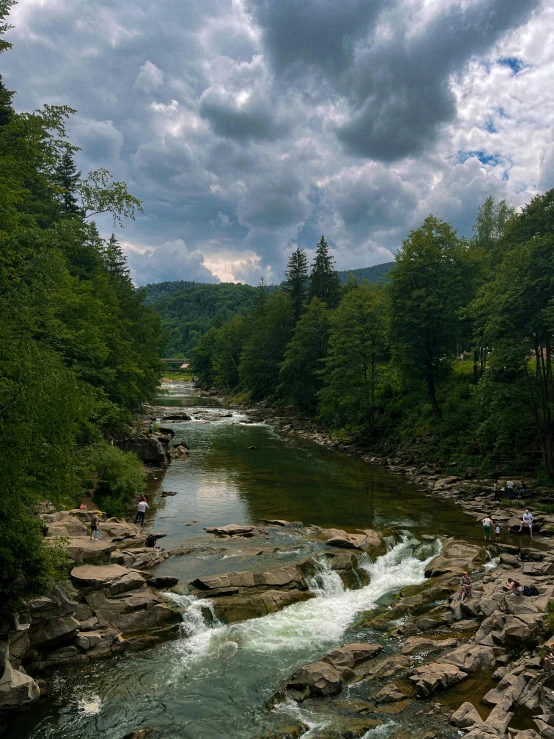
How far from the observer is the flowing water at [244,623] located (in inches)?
464

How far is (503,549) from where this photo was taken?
75.2 ft

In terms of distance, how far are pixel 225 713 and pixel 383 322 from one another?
146 ft

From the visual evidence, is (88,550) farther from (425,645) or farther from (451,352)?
(451,352)

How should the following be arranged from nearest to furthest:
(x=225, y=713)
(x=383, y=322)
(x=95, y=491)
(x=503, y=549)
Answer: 1. (x=225, y=713)
2. (x=503, y=549)
3. (x=95, y=491)
4. (x=383, y=322)

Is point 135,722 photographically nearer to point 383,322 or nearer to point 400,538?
point 400,538

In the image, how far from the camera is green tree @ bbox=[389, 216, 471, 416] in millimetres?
42906

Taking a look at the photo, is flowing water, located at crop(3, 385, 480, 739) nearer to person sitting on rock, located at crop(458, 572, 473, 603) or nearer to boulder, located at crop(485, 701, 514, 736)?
boulder, located at crop(485, 701, 514, 736)

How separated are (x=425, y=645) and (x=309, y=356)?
5760cm

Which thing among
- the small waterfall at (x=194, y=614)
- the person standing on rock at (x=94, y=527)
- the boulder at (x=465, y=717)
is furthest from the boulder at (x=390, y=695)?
the person standing on rock at (x=94, y=527)

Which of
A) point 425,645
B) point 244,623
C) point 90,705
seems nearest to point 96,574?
point 90,705

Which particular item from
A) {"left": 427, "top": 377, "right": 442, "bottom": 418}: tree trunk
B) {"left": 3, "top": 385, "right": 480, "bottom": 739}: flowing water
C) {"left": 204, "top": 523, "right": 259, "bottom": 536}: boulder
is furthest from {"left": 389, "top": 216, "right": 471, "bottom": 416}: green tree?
{"left": 204, "top": 523, "right": 259, "bottom": 536}: boulder

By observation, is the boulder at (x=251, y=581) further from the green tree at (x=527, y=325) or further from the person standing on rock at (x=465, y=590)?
the green tree at (x=527, y=325)

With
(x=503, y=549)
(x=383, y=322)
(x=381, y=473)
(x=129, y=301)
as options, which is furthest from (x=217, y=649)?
(x=129, y=301)

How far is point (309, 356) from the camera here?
71.1 m
